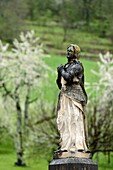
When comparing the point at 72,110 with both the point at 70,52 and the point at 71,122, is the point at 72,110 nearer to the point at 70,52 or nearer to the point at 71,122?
the point at 71,122

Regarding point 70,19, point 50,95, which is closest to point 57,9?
point 70,19

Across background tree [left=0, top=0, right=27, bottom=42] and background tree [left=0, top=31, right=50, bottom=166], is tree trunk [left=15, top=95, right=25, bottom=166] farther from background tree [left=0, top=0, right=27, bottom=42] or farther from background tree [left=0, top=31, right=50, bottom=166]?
background tree [left=0, top=0, right=27, bottom=42]

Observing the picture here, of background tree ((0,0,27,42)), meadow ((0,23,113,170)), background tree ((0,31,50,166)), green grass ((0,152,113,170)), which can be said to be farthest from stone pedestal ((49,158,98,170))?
background tree ((0,0,27,42))

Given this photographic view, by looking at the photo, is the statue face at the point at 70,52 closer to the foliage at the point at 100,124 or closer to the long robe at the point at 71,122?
the long robe at the point at 71,122

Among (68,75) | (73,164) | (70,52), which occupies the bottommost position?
(73,164)

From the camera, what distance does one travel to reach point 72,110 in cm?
1667

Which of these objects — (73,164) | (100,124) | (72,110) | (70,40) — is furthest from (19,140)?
(70,40)

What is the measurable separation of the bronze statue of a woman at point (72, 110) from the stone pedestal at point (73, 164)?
35 cm

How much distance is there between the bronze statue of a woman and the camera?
16453mm

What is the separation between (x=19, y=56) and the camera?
5056cm

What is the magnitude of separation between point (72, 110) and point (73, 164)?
1512 millimetres

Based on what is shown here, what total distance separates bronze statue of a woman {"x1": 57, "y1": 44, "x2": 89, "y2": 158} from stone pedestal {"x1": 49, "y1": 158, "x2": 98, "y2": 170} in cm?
35

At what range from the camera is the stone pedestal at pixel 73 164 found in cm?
1583

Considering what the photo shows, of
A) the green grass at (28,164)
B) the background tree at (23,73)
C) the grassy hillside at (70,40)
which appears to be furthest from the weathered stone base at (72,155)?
the grassy hillside at (70,40)
